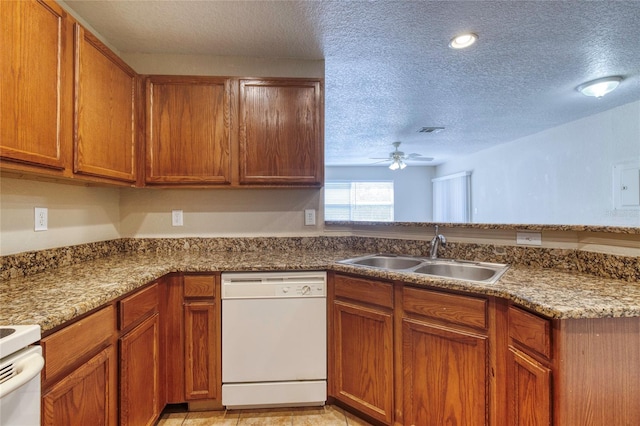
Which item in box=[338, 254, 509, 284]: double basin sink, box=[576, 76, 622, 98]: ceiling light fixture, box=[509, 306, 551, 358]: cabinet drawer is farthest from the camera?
box=[576, 76, 622, 98]: ceiling light fixture

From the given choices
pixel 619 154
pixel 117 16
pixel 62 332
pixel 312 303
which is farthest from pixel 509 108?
pixel 62 332

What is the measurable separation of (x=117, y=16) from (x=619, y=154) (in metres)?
4.65

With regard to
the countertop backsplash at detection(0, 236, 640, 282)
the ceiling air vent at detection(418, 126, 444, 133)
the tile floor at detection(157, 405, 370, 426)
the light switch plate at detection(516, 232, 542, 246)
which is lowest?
the tile floor at detection(157, 405, 370, 426)

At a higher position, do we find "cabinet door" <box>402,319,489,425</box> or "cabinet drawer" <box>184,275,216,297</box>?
"cabinet drawer" <box>184,275,216,297</box>

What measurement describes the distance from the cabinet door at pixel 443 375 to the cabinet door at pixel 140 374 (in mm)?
1284

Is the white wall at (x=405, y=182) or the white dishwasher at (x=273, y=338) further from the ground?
the white wall at (x=405, y=182)

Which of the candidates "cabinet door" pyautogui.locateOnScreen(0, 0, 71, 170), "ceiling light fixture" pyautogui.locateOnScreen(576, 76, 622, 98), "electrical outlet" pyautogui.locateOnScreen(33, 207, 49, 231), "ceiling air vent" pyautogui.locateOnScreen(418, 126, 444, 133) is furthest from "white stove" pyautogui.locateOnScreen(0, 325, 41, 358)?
"ceiling air vent" pyautogui.locateOnScreen(418, 126, 444, 133)

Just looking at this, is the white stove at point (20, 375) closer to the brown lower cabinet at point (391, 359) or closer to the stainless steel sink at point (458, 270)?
the brown lower cabinet at point (391, 359)

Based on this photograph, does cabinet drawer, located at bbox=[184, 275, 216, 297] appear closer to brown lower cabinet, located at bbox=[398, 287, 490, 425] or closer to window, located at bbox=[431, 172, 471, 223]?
brown lower cabinet, located at bbox=[398, 287, 490, 425]

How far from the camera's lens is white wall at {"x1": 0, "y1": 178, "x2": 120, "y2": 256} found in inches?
50.8

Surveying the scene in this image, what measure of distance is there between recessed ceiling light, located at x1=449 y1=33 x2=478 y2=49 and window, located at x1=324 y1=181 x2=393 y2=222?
203 inches

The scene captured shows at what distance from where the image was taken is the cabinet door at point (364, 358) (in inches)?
57.4

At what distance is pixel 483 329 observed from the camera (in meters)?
1.20

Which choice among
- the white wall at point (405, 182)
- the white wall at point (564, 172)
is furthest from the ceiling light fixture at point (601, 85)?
the white wall at point (405, 182)
